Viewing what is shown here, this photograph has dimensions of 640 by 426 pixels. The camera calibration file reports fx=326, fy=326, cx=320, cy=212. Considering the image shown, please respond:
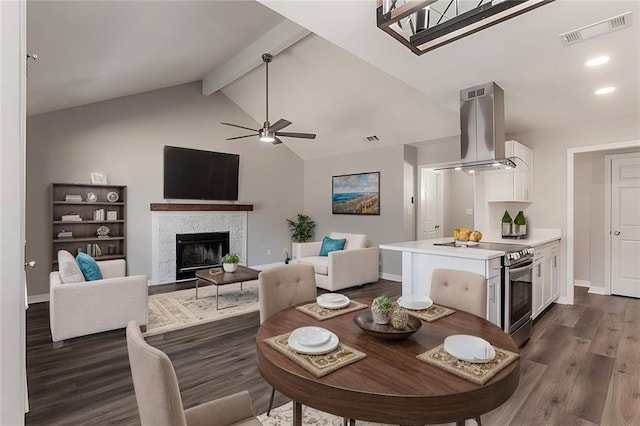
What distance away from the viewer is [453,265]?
2.94m

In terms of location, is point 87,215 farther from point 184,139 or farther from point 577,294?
point 577,294

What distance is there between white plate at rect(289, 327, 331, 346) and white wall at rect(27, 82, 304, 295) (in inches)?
200

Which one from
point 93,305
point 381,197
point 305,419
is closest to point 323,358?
point 305,419

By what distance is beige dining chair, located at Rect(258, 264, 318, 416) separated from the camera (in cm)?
210

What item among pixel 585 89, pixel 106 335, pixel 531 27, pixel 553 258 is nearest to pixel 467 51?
pixel 531 27

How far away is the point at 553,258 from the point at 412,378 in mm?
4164

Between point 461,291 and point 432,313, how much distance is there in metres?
0.45

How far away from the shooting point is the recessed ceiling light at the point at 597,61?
8.42 feet

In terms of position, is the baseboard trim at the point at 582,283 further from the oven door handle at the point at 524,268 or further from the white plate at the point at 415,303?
the white plate at the point at 415,303

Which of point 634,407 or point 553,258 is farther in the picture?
point 553,258

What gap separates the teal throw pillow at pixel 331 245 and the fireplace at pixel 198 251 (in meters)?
2.17

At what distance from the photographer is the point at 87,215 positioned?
518 cm

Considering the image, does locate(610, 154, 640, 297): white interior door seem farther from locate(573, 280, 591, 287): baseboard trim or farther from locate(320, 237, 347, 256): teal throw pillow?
locate(320, 237, 347, 256): teal throw pillow

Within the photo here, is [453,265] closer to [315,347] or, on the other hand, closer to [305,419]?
[305,419]
